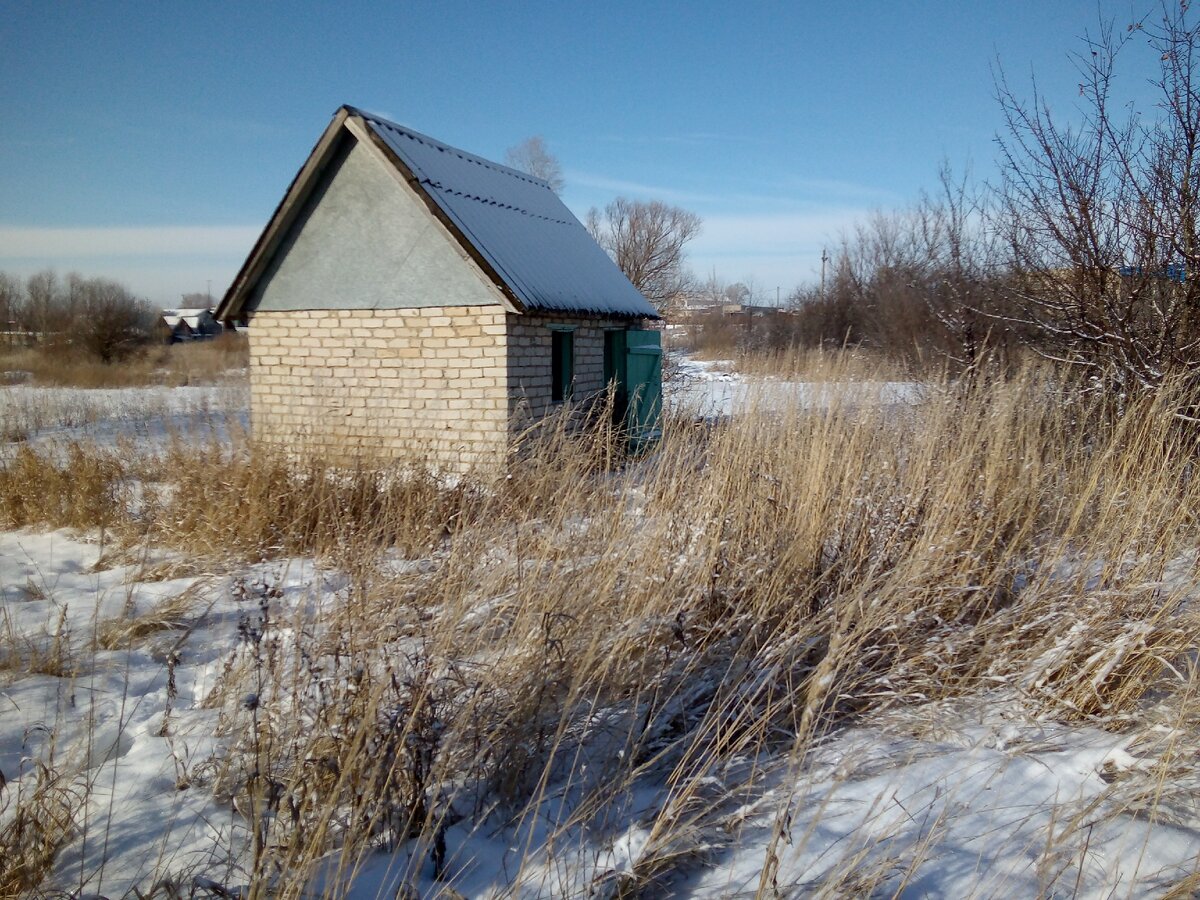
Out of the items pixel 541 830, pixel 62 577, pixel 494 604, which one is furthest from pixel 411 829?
pixel 62 577

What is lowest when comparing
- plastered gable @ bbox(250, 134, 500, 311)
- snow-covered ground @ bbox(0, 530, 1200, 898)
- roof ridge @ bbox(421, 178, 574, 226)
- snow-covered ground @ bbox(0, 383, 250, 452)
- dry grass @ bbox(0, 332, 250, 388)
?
snow-covered ground @ bbox(0, 530, 1200, 898)

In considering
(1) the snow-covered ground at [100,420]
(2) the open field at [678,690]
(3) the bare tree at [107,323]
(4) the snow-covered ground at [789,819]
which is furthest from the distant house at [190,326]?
(4) the snow-covered ground at [789,819]

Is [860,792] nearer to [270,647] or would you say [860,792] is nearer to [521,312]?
[270,647]

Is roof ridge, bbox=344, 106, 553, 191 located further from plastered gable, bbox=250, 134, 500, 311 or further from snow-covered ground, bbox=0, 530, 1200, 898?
snow-covered ground, bbox=0, 530, 1200, 898

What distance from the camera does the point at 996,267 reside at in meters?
7.91

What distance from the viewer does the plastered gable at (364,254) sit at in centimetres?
793

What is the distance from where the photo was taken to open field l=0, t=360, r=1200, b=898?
203 centimetres

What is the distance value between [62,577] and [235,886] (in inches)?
156

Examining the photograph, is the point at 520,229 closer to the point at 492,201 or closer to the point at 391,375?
the point at 492,201

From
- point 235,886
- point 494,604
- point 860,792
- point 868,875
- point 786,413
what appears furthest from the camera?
point 786,413

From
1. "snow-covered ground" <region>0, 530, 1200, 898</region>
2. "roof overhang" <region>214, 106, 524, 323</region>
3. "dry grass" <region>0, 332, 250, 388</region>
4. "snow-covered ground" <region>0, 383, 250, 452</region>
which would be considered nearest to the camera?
"snow-covered ground" <region>0, 530, 1200, 898</region>

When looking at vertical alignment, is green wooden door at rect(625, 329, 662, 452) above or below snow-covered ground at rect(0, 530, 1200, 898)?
above

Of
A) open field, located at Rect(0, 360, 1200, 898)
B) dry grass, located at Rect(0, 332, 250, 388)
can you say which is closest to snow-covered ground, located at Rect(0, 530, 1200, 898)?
open field, located at Rect(0, 360, 1200, 898)

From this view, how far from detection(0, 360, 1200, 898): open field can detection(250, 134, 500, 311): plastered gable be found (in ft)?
12.6
